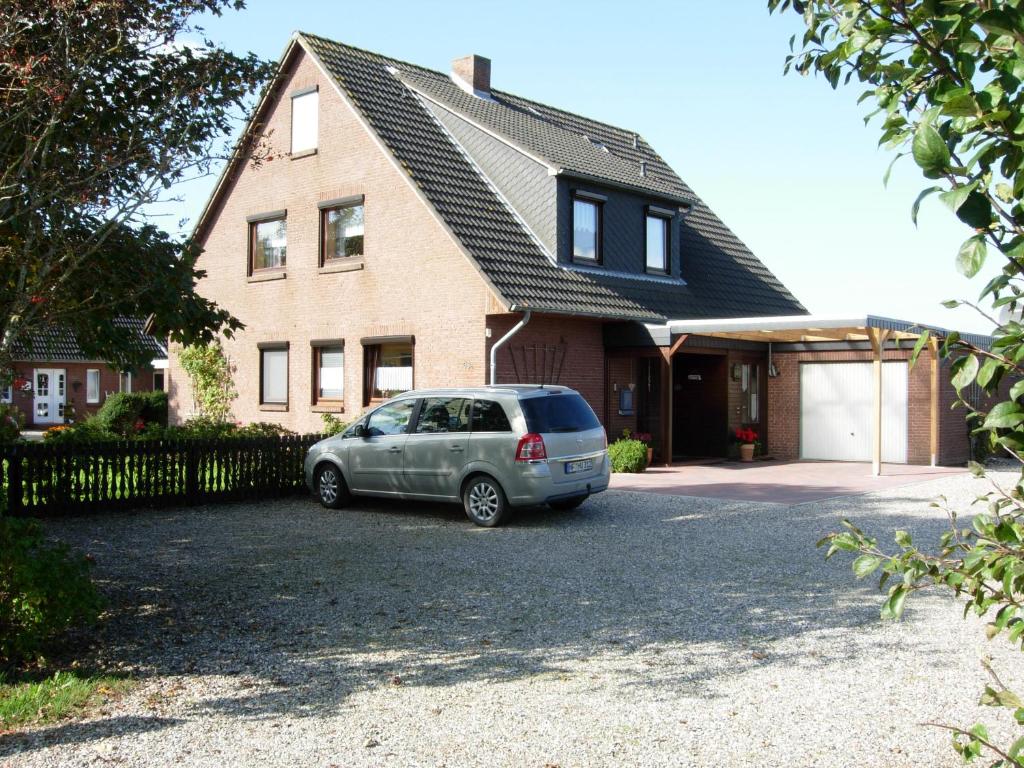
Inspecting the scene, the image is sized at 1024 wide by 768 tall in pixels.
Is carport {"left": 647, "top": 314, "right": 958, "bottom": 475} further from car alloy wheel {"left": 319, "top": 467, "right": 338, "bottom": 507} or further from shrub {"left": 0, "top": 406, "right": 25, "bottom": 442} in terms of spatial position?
shrub {"left": 0, "top": 406, "right": 25, "bottom": 442}

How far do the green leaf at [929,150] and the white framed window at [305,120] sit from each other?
75.4 ft

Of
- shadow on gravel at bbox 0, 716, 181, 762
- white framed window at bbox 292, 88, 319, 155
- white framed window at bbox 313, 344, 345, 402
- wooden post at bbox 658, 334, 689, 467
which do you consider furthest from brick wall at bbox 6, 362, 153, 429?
shadow on gravel at bbox 0, 716, 181, 762

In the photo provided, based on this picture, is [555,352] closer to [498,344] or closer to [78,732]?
[498,344]

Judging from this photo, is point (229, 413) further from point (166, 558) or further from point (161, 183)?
point (161, 183)

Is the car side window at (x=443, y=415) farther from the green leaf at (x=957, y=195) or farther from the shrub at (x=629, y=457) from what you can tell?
the green leaf at (x=957, y=195)

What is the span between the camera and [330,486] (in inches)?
582

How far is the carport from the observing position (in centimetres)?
1914

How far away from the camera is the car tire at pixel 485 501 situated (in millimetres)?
12701

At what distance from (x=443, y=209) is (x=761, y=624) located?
14.5 m

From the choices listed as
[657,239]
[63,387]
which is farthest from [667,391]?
[63,387]

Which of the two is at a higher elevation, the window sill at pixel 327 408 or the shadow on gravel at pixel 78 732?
the window sill at pixel 327 408

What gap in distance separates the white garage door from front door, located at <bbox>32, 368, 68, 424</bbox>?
29.5 m

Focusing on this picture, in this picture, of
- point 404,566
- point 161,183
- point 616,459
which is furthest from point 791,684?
point 616,459

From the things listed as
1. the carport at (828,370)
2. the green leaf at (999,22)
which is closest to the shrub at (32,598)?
the green leaf at (999,22)
